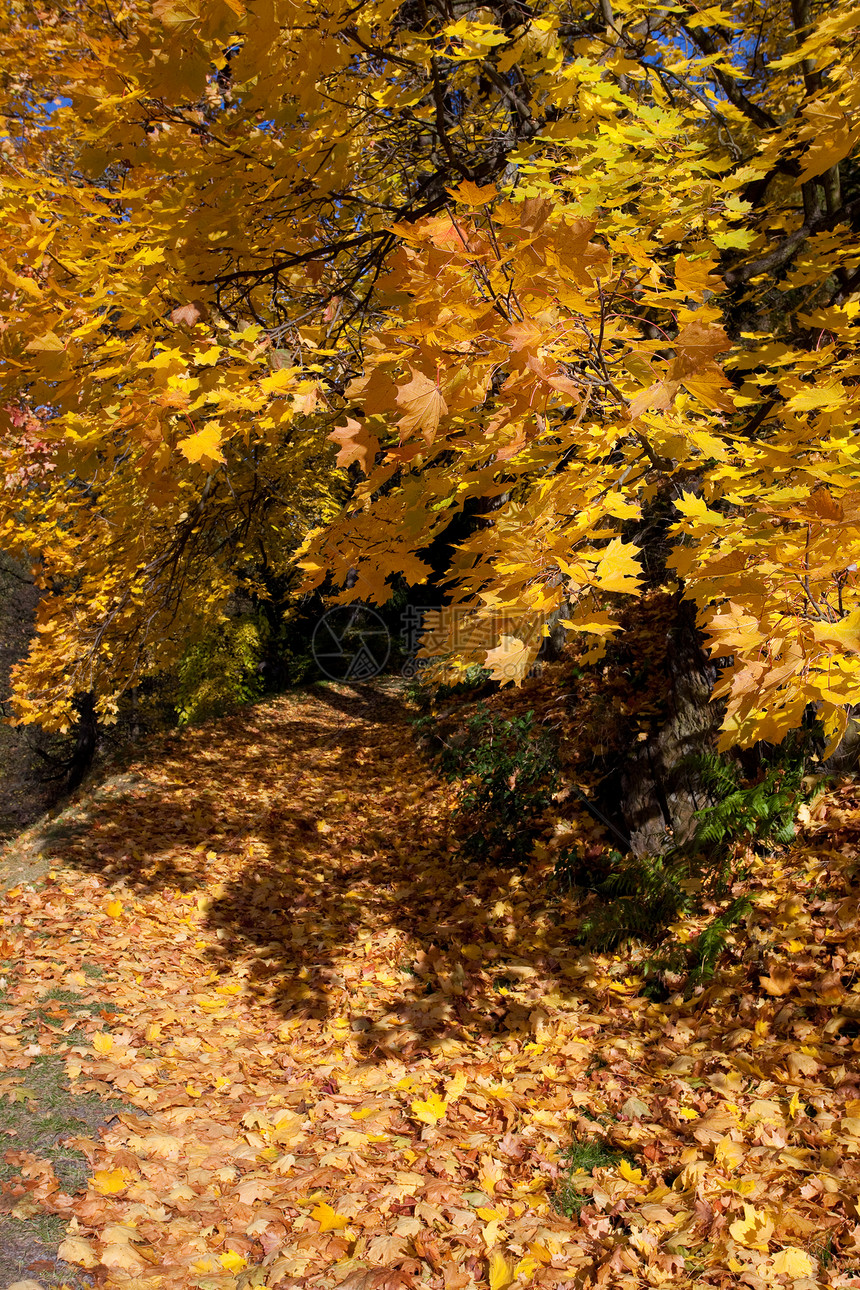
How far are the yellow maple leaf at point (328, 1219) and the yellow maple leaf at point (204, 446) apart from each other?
242 cm

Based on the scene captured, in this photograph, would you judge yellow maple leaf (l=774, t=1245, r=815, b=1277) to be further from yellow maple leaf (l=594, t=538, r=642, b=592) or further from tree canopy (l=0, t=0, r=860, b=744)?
yellow maple leaf (l=594, t=538, r=642, b=592)

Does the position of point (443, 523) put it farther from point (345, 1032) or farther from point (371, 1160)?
point (345, 1032)

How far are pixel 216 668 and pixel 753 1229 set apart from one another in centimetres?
1195

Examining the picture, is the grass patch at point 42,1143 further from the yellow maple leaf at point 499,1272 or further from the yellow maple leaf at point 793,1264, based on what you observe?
the yellow maple leaf at point 793,1264

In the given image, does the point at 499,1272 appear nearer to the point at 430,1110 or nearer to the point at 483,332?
the point at 430,1110

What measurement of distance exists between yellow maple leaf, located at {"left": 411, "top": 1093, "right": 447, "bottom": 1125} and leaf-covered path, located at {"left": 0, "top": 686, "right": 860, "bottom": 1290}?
1cm

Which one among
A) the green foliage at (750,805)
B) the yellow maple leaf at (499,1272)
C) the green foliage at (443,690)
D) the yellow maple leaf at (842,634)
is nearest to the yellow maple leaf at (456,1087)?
the yellow maple leaf at (499,1272)

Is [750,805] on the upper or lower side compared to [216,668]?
upper

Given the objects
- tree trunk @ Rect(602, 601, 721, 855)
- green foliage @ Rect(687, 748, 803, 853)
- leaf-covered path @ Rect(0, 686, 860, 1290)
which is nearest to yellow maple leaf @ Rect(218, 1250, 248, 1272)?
leaf-covered path @ Rect(0, 686, 860, 1290)

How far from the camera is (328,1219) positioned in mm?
2408

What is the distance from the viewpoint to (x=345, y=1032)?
151 inches

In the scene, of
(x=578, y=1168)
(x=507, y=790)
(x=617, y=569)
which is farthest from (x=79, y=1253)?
(x=507, y=790)

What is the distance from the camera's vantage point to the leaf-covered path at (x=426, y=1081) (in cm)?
224

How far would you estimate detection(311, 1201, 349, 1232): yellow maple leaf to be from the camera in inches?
94.1
